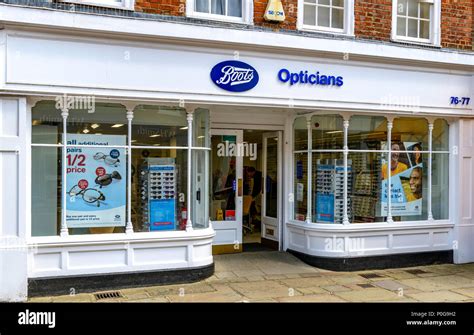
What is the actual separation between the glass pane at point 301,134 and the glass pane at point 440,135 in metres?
2.66

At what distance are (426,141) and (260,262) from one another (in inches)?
162

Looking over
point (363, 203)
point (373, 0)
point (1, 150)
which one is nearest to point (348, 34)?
point (373, 0)

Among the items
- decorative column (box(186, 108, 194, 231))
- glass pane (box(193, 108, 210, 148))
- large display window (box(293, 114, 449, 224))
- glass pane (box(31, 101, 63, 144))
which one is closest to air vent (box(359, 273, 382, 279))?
large display window (box(293, 114, 449, 224))

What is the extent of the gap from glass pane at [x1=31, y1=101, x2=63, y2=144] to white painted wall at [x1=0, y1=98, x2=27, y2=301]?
296 mm

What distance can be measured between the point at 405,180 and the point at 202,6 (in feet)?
16.7

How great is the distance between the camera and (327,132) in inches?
358

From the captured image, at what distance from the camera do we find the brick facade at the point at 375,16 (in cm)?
752

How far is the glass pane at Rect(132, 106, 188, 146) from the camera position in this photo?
25.1 feet

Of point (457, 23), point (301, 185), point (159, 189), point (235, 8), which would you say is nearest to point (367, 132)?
point (301, 185)

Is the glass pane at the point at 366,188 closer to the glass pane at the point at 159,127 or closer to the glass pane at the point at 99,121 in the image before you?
the glass pane at the point at 159,127

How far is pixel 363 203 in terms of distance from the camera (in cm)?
920

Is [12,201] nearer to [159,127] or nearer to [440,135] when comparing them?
[159,127]

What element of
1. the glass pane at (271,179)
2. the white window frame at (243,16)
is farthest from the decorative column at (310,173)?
the white window frame at (243,16)

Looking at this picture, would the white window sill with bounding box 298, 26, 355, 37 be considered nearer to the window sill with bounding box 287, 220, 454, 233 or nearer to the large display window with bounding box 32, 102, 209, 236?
the large display window with bounding box 32, 102, 209, 236
